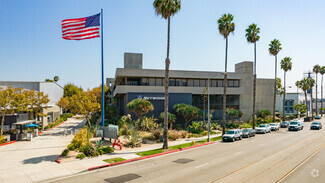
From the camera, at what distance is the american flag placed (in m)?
23.9

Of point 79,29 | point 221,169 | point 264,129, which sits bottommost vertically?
point 264,129

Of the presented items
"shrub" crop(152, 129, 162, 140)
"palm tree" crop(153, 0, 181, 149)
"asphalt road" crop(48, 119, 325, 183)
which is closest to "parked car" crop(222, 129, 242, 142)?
"asphalt road" crop(48, 119, 325, 183)

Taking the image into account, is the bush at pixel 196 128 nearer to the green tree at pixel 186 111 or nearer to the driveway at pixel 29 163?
the green tree at pixel 186 111

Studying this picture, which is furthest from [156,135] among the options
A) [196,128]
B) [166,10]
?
[166,10]

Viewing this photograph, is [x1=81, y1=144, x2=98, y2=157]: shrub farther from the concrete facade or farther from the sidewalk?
the concrete facade

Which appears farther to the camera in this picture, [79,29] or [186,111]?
[186,111]

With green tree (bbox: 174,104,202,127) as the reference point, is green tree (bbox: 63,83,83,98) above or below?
above

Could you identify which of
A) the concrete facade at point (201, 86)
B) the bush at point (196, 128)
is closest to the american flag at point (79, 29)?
Answer: the concrete facade at point (201, 86)

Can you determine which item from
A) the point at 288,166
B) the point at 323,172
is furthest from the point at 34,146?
the point at 323,172

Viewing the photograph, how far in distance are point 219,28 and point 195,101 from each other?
18367 mm

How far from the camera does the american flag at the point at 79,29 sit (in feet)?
78.3

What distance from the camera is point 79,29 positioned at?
24.1 meters

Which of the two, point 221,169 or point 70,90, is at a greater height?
point 70,90

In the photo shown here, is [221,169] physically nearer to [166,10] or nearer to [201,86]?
[166,10]
